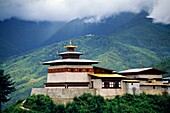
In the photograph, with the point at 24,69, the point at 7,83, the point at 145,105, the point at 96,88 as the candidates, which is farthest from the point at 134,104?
the point at 24,69

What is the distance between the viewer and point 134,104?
187 ft

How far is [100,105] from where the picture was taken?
54.7 metres

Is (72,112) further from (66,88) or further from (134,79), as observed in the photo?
(134,79)

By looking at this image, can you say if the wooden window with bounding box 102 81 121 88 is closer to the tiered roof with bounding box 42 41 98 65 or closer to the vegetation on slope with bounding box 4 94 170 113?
the vegetation on slope with bounding box 4 94 170 113

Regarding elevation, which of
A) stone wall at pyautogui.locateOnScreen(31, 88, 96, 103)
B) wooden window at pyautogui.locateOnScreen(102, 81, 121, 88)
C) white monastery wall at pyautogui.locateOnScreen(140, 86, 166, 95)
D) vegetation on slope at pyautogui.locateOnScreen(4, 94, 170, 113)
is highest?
wooden window at pyautogui.locateOnScreen(102, 81, 121, 88)

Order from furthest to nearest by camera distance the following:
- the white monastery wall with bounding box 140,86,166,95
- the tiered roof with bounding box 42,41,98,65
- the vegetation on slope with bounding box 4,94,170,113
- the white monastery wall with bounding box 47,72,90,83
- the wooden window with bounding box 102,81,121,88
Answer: the white monastery wall with bounding box 140,86,166,95
the tiered roof with bounding box 42,41,98,65
the white monastery wall with bounding box 47,72,90,83
the wooden window with bounding box 102,81,121,88
the vegetation on slope with bounding box 4,94,170,113

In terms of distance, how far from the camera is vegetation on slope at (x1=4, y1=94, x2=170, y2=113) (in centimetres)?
5374

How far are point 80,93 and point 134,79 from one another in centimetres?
1163

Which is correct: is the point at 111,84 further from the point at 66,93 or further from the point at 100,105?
the point at 66,93

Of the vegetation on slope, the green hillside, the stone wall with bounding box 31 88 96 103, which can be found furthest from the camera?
the green hillside

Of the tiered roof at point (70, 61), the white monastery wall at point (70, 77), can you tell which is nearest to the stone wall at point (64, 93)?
the white monastery wall at point (70, 77)

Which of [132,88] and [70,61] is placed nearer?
[70,61]

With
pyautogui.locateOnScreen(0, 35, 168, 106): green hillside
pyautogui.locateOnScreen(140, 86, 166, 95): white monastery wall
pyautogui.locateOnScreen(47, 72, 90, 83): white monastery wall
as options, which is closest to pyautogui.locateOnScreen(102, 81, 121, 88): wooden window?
pyautogui.locateOnScreen(47, 72, 90, 83): white monastery wall

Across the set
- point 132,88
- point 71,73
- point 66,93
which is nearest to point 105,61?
point 132,88
